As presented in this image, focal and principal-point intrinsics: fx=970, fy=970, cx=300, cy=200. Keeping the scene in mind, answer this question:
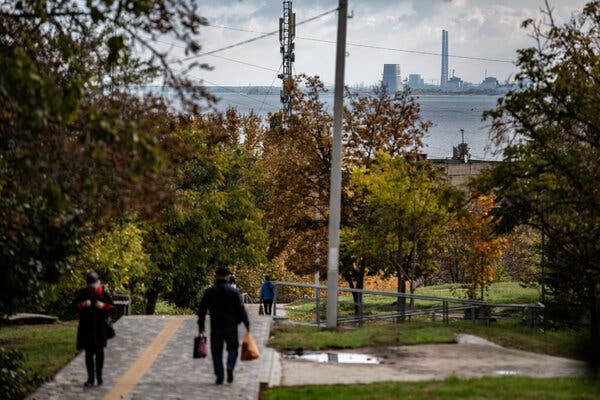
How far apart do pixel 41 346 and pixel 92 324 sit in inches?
216

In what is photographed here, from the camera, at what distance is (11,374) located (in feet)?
42.2

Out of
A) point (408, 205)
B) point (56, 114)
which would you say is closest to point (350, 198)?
point (408, 205)

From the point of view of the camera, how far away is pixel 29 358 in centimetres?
1672

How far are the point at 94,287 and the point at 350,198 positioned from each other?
28112 mm

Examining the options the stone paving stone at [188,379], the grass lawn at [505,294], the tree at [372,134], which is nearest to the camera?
the stone paving stone at [188,379]

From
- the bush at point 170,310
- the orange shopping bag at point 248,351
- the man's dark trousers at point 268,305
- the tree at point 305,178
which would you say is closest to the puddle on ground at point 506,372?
the orange shopping bag at point 248,351

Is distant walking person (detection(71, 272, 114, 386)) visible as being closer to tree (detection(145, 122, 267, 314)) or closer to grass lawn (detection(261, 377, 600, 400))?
grass lawn (detection(261, 377, 600, 400))

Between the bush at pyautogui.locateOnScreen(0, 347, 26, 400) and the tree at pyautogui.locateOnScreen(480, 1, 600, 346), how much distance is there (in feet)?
31.1

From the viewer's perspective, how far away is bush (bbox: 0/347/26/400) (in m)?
12.7

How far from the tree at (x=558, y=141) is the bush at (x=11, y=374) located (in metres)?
9.47

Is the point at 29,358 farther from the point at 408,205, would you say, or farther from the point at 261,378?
the point at 408,205

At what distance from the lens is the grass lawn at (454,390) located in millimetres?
12164

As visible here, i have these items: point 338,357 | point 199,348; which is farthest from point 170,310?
point 199,348

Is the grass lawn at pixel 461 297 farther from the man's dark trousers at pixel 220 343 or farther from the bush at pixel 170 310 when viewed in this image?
the man's dark trousers at pixel 220 343
